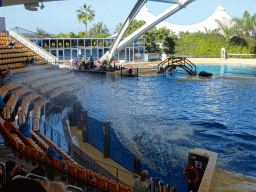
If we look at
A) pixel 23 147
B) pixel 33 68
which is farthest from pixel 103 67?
pixel 23 147

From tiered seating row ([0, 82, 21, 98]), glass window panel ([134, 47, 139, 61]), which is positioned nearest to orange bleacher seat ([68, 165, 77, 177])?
tiered seating row ([0, 82, 21, 98])

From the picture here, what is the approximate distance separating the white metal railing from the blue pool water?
4.73m

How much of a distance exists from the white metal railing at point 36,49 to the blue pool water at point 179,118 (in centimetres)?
473

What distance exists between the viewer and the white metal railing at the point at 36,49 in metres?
23.4

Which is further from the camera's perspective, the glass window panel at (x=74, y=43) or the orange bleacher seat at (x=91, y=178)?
the glass window panel at (x=74, y=43)

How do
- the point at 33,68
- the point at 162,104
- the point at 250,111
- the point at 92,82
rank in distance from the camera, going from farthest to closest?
the point at 92,82, the point at 33,68, the point at 162,104, the point at 250,111

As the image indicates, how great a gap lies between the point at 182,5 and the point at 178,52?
1905cm

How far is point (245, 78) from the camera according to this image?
23.6 metres

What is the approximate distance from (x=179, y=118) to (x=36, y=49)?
15833mm

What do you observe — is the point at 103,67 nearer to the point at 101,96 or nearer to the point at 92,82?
the point at 92,82

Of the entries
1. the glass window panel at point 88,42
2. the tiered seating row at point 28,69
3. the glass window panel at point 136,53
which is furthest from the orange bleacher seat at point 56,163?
the glass window panel at point 136,53

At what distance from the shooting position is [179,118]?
12.8 meters

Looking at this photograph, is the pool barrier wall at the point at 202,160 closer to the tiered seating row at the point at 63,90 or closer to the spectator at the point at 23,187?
the spectator at the point at 23,187

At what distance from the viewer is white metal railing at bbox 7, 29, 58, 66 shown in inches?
920
